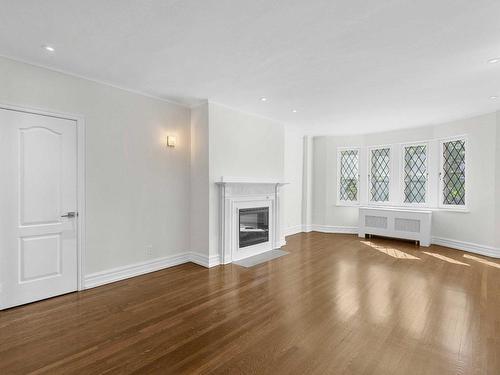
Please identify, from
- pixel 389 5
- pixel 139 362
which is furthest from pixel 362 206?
pixel 139 362

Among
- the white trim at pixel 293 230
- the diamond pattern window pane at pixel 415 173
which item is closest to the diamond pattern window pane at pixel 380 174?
A: the diamond pattern window pane at pixel 415 173

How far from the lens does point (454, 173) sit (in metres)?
5.62

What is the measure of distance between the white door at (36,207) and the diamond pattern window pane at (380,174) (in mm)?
6413

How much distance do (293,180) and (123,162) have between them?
430cm

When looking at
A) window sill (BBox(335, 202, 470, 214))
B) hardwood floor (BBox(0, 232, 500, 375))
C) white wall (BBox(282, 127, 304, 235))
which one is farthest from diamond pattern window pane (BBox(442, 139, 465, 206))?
white wall (BBox(282, 127, 304, 235))

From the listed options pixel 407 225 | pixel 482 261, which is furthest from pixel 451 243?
pixel 482 261

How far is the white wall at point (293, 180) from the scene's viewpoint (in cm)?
665

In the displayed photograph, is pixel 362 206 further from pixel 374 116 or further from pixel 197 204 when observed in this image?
pixel 197 204

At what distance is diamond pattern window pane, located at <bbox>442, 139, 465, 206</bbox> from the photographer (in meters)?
5.50

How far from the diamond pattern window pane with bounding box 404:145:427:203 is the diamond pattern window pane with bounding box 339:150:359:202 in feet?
3.74

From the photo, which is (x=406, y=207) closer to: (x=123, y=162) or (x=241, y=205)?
(x=241, y=205)

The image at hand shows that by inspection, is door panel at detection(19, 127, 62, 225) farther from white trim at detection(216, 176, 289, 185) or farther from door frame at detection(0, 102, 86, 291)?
white trim at detection(216, 176, 289, 185)

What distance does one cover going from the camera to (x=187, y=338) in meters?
2.31

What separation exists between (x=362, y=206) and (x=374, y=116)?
2533 mm
